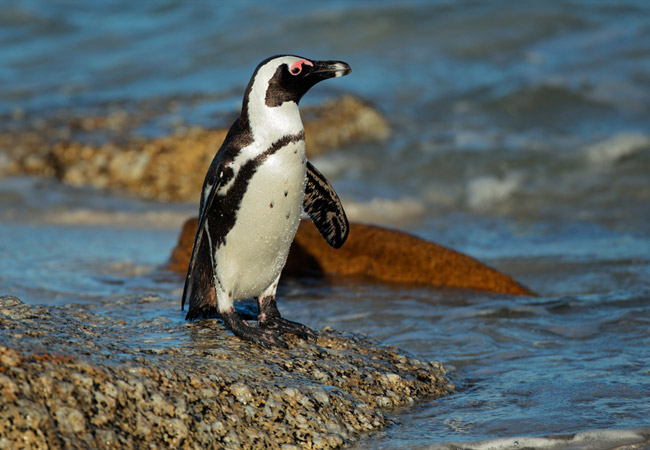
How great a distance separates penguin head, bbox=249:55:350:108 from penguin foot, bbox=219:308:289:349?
0.93 meters

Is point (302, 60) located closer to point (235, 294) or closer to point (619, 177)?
point (235, 294)

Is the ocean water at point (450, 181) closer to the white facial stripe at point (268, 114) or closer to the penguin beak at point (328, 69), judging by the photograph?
the white facial stripe at point (268, 114)

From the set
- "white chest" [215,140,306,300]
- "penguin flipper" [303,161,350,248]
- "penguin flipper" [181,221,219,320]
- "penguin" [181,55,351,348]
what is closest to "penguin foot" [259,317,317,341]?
"penguin" [181,55,351,348]

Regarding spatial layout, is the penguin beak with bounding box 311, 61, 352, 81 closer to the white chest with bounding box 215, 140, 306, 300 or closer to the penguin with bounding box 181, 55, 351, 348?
the penguin with bounding box 181, 55, 351, 348

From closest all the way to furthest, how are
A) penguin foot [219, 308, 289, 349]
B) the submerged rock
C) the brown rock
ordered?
the submerged rock
penguin foot [219, 308, 289, 349]
the brown rock

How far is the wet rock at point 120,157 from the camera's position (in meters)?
10.5

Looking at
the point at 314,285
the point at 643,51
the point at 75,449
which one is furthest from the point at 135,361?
the point at 643,51

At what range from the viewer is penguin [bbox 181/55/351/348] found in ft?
12.1

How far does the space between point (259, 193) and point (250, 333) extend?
0.60 meters

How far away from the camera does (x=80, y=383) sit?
9.32ft

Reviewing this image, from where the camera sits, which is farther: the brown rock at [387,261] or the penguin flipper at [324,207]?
the brown rock at [387,261]

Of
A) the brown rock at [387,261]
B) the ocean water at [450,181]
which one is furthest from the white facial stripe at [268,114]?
the brown rock at [387,261]

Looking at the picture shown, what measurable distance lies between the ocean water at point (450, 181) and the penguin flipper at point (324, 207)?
76cm

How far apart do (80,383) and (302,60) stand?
1.69 m
